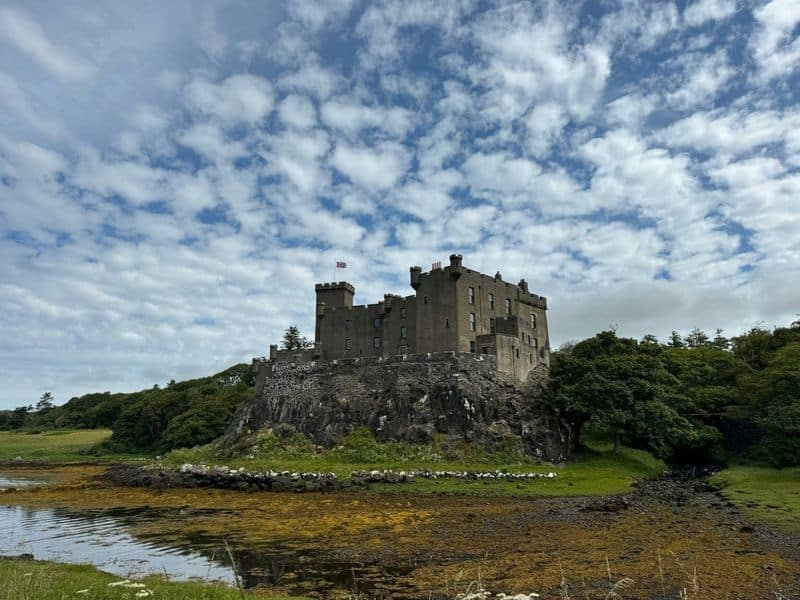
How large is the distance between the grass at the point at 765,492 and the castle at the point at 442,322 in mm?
20299

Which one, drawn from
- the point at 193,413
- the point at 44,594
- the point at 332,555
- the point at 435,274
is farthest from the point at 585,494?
the point at 193,413

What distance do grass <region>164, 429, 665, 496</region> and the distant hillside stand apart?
22359 millimetres

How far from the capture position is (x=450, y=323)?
53.3 m

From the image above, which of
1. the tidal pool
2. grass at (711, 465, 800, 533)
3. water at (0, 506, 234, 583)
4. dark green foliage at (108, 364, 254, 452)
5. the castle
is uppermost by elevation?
the castle

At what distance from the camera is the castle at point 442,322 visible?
5338 centimetres

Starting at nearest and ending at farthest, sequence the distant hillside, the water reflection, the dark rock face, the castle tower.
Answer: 1. the water reflection
2. the dark rock face
3. the castle tower
4. the distant hillside

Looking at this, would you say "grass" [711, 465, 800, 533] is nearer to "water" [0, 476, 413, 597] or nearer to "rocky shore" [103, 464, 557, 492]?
"rocky shore" [103, 464, 557, 492]

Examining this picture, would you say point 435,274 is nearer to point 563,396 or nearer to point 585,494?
point 563,396

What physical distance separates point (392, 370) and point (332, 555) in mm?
32989

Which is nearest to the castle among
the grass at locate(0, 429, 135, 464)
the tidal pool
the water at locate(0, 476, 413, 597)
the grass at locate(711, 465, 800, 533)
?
the grass at locate(711, 465, 800, 533)

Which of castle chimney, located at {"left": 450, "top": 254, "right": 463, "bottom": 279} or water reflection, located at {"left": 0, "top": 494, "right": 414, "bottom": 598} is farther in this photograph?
castle chimney, located at {"left": 450, "top": 254, "right": 463, "bottom": 279}

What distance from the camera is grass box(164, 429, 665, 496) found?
35.8 m

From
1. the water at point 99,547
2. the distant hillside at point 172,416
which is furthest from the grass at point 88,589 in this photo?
the distant hillside at point 172,416

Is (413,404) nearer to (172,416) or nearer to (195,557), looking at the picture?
(195,557)
